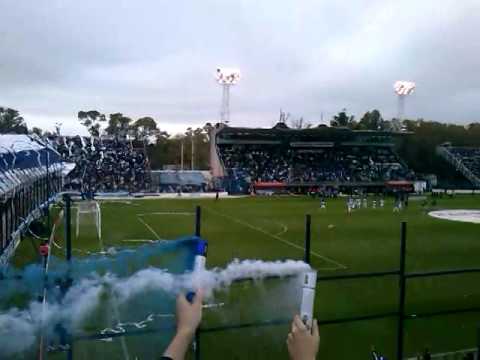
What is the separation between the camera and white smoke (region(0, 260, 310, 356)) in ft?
12.9

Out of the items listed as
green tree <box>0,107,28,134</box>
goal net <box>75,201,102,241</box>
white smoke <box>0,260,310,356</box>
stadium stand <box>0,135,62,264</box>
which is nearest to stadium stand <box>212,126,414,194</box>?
goal net <box>75,201,102,241</box>

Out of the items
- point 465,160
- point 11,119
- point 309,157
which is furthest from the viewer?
point 11,119

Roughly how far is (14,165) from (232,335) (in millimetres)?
7027

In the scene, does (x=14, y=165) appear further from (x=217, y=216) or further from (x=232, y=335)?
(x=217, y=216)

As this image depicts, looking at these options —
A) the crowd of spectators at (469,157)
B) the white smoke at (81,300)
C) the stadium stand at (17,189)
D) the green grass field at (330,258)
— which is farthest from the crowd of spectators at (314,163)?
the white smoke at (81,300)

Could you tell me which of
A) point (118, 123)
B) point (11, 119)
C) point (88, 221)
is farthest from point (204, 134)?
point (88, 221)

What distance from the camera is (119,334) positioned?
16.2 feet

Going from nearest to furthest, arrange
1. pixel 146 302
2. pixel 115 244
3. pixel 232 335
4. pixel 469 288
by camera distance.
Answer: pixel 146 302
pixel 232 335
pixel 469 288
pixel 115 244

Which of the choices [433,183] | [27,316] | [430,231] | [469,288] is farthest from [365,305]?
[433,183]

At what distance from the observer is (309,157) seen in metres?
65.5

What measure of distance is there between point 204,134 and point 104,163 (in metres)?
51.3

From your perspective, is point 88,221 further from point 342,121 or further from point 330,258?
point 342,121

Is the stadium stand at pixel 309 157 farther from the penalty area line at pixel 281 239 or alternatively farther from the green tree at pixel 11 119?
the green tree at pixel 11 119

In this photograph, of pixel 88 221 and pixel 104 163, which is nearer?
pixel 88 221
